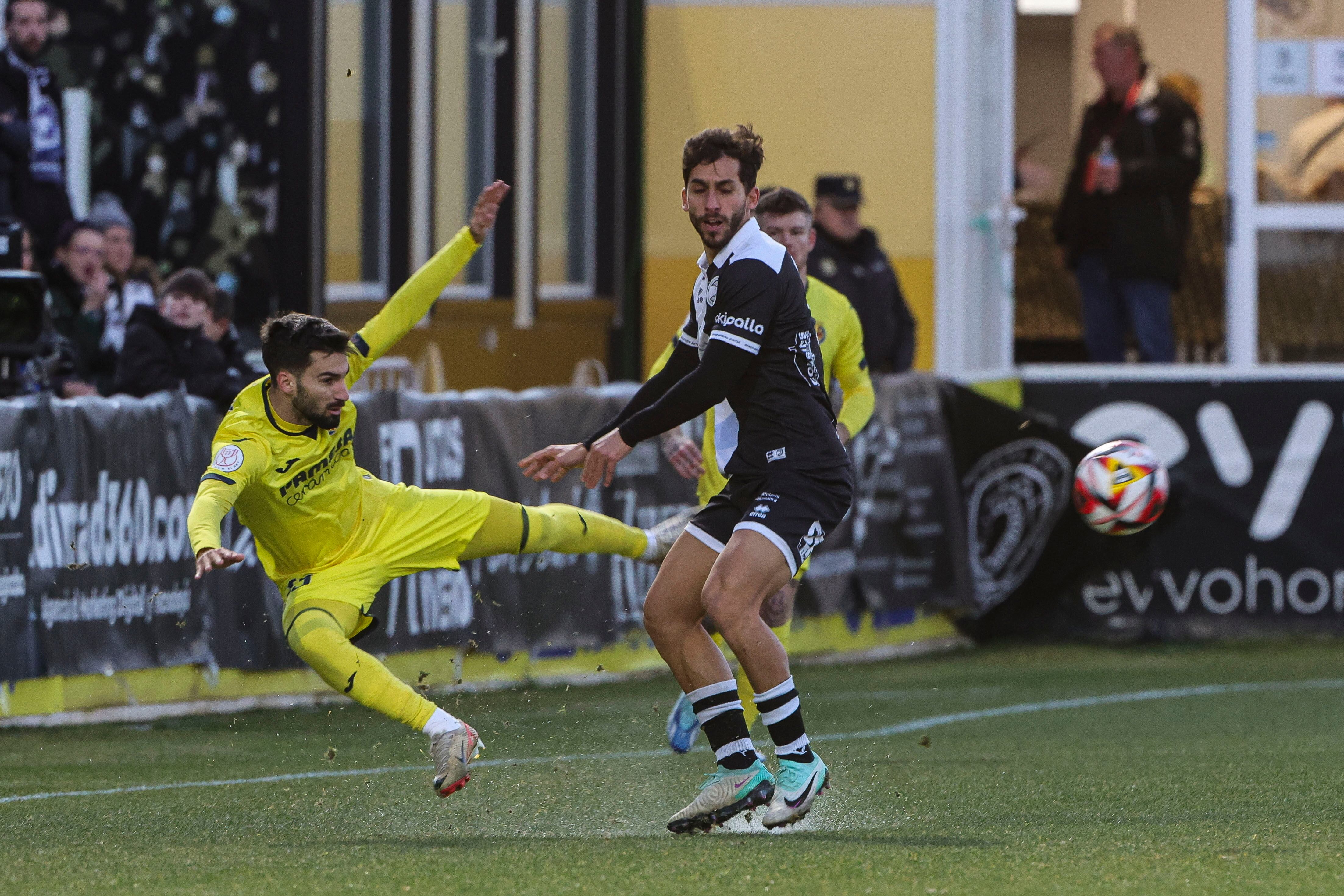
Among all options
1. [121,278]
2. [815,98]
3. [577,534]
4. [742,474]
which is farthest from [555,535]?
[815,98]

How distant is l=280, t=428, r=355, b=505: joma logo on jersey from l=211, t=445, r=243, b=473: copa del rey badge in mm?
264

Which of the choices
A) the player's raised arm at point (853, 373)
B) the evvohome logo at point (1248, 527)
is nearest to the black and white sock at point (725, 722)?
the player's raised arm at point (853, 373)

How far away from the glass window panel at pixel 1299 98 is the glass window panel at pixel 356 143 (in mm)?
6197

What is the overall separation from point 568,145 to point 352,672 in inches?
383

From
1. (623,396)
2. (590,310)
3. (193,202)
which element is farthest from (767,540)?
(590,310)

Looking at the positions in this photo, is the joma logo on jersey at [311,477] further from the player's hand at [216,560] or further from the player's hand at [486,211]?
the player's hand at [216,560]

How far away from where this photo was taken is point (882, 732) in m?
9.62

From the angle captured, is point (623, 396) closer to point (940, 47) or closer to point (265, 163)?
point (265, 163)

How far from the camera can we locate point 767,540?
6449 millimetres

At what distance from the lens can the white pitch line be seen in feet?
26.0

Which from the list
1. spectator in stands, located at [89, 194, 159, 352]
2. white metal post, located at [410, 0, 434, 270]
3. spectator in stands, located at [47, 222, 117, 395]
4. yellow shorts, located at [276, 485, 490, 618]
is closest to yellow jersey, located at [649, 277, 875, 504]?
yellow shorts, located at [276, 485, 490, 618]

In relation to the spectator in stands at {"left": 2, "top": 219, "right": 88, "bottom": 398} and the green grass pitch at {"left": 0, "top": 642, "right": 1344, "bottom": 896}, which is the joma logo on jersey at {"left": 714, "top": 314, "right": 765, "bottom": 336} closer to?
the green grass pitch at {"left": 0, "top": 642, "right": 1344, "bottom": 896}

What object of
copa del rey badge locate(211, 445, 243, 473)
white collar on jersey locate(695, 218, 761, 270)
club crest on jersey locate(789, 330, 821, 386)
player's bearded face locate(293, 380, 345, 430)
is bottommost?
copa del rey badge locate(211, 445, 243, 473)

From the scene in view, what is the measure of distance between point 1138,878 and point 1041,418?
824cm
